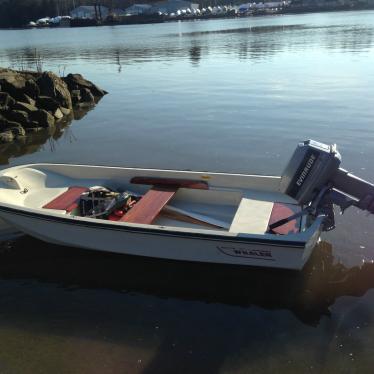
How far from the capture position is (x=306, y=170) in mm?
6461

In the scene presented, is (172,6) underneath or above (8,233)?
above

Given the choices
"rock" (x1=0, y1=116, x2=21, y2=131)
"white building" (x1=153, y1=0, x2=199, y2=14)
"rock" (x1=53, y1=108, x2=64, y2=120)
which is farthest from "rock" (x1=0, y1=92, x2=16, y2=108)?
"white building" (x1=153, y1=0, x2=199, y2=14)

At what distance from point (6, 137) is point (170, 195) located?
32.8ft

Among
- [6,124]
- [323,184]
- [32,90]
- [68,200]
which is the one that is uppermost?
Result: [323,184]

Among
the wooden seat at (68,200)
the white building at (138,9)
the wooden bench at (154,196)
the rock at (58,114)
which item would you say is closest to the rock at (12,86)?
the rock at (58,114)

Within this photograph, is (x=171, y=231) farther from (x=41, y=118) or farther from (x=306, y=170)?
(x=41, y=118)

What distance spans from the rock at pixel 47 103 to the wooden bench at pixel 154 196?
39.8ft

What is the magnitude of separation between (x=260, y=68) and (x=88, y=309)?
24.6 metres

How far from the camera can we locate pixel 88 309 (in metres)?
6.54

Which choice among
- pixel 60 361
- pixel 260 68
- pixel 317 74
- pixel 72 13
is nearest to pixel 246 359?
pixel 60 361

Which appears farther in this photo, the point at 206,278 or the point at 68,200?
the point at 68,200

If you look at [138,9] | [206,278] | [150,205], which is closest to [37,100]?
[150,205]

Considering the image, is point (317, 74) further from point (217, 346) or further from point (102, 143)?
point (217, 346)

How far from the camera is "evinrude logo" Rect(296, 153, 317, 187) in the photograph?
6376 mm
